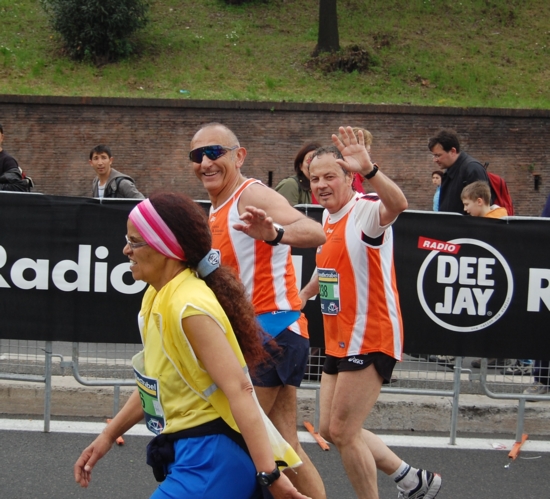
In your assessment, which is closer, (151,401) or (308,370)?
(151,401)

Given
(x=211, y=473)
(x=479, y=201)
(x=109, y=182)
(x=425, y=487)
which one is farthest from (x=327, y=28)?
(x=211, y=473)

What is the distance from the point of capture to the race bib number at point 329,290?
447 cm

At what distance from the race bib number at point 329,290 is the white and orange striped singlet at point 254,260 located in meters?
0.47

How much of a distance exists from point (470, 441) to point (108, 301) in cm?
289

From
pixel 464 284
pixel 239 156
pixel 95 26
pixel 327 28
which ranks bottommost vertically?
pixel 464 284

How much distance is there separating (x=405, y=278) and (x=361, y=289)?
1.78m

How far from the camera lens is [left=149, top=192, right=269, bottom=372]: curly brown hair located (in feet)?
9.08

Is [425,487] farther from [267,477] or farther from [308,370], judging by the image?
[267,477]

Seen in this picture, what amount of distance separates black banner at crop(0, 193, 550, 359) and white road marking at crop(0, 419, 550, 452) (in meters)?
0.64

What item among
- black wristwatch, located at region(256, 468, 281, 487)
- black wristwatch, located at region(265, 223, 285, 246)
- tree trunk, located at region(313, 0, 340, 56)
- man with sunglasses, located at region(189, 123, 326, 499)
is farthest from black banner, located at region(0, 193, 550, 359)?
tree trunk, located at region(313, 0, 340, 56)

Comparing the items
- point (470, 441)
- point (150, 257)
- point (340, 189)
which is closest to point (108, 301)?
point (340, 189)

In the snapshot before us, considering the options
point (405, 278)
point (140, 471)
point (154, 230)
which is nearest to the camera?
point (154, 230)

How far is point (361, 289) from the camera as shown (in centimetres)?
440

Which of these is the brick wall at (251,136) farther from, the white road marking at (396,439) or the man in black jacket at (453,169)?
the white road marking at (396,439)
